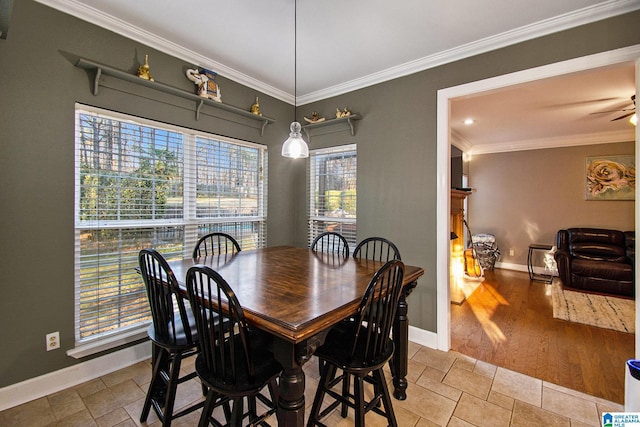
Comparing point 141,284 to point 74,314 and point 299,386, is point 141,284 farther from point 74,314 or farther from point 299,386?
point 299,386

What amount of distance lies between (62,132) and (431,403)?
3149 millimetres

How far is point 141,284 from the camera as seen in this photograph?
244 cm

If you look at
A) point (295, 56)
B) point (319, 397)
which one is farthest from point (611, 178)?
point (319, 397)

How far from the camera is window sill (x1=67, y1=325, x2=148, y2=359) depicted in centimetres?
207

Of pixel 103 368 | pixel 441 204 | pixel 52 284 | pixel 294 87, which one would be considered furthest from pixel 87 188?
pixel 441 204

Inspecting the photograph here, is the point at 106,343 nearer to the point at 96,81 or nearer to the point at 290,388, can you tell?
the point at 290,388

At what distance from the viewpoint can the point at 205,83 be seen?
2.72 metres

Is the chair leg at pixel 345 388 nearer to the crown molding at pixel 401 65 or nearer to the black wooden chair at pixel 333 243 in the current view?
the black wooden chair at pixel 333 243

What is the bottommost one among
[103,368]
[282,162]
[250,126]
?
[103,368]

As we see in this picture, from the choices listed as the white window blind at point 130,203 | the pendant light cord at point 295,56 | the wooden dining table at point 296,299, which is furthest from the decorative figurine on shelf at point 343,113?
the wooden dining table at point 296,299

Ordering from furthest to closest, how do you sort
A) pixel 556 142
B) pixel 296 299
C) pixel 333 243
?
1. pixel 556 142
2. pixel 333 243
3. pixel 296 299

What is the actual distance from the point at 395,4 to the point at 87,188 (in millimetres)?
2601

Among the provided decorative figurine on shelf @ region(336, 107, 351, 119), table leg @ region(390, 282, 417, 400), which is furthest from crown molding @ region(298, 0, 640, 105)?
table leg @ region(390, 282, 417, 400)

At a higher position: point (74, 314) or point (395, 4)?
point (395, 4)
